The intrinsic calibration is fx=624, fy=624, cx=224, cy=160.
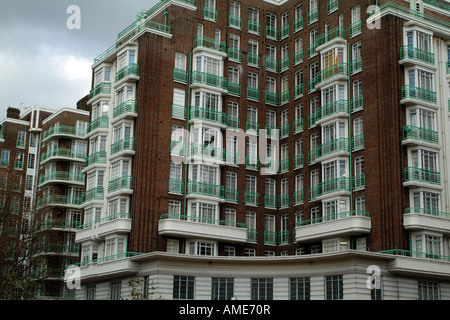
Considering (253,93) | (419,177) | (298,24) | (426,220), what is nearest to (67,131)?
(253,93)

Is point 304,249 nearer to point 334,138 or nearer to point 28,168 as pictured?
point 334,138

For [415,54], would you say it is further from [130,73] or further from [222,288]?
[222,288]

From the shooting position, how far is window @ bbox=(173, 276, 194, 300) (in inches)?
2003

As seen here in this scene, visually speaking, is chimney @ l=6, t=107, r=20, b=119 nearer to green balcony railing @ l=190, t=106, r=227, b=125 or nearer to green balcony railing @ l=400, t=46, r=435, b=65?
green balcony railing @ l=190, t=106, r=227, b=125

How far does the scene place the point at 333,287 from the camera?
4850cm

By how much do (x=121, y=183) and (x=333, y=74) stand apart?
21514 millimetres

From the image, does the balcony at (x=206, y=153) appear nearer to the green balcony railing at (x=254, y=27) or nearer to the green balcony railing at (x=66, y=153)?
the green balcony railing at (x=254, y=27)

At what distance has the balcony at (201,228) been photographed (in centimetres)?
5278

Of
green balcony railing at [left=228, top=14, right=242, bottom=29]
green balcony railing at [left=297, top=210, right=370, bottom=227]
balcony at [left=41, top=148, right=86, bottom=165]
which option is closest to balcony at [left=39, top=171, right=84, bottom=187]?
balcony at [left=41, top=148, right=86, bottom=165]

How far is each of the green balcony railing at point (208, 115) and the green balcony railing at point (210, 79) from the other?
2.60 m

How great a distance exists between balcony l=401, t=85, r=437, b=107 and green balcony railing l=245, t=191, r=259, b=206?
16537mm
